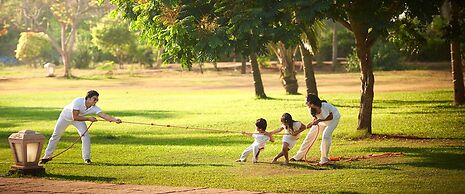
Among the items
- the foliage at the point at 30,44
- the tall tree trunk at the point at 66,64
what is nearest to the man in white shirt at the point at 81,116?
the tall tree trunk at the point at 66,64

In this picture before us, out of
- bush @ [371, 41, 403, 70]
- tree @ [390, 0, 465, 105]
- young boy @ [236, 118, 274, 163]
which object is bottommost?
bush @ [371, 41, 403, 70]

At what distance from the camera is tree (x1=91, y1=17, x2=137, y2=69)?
7906cm

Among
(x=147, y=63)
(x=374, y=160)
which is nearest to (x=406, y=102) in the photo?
(x=374, y=160)

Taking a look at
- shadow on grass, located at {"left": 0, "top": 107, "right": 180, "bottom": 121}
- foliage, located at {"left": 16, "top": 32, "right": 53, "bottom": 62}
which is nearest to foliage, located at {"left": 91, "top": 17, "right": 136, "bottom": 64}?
foliage, located at {"left": 16, "top": 32, "right": 53, "bottom": 62}

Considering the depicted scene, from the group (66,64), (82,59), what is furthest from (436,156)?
(82,59)

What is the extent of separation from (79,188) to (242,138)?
422 inches

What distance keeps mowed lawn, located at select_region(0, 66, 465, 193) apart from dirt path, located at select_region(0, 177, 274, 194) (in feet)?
1.92

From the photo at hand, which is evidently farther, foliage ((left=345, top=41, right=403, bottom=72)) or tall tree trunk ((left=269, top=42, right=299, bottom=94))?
foliage ((left=345, top=41, right=403, bottom=72))

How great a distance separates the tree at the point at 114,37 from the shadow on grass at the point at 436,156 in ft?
193

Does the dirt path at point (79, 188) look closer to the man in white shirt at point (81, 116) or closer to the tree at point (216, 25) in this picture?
the man in white shirt at point (81, 116)

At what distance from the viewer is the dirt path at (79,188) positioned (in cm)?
1430

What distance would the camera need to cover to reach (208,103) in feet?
131

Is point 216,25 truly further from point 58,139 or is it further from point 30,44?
A: point 30,44

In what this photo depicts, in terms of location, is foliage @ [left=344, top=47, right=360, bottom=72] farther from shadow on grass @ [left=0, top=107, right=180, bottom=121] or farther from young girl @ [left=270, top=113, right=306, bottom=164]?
young girl @ [left=270, top=113, right=306, bottom=164]
